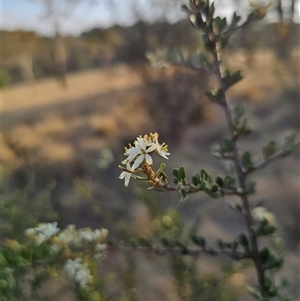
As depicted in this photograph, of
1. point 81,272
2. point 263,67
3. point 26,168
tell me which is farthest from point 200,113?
point 81,272

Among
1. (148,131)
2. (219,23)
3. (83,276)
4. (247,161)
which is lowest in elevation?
(83,276)

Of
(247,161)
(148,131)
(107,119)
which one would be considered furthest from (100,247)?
(107,119)

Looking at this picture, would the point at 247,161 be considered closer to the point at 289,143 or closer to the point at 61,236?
the point at 289,143

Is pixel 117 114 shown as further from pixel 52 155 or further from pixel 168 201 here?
pixel 168 201

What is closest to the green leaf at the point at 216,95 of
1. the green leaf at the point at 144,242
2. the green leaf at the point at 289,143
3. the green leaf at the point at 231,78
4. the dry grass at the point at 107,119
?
the green leaf at the point at 231,78

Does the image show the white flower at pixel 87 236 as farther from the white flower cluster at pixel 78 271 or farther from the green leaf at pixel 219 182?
the green leaf at pixel 219 182
